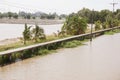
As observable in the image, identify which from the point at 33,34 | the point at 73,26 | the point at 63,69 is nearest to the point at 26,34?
the point at 33,34

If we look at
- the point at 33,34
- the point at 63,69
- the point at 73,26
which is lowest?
the point at 63,69

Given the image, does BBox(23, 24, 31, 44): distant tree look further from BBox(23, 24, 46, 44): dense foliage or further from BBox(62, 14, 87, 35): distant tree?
BBox(62, 14, 87, 35): distant tree

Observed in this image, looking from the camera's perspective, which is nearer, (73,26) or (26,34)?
(26,34)

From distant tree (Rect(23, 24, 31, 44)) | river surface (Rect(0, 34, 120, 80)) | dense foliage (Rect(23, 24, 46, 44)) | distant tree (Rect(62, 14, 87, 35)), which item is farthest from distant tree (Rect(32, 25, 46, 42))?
distant tree (Rect(62, 14, 87, 35))

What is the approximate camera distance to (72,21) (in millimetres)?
24828

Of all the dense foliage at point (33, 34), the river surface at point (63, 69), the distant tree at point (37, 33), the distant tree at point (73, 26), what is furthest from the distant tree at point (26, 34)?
the distant tree at point (73, 26)

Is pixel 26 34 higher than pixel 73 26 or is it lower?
lower

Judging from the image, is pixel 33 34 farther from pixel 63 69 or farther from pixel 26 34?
pixel 63 69

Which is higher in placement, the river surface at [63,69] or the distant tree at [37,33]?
the distant tree at [37,33]

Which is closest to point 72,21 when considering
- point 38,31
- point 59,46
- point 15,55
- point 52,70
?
point 38,31

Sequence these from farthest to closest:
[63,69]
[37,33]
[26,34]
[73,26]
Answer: [73,26], [37,33], [26,34], [63,69]

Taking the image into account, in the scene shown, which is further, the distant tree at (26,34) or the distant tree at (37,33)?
the distant tree at (37,33)

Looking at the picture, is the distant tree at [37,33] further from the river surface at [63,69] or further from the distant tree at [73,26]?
the distant tree at [73,26]

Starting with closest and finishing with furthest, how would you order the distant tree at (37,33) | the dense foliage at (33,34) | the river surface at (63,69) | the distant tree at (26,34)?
the river surface at (63,69) → the distant tree at (26,34) → the dense foliage at (33,34) → the distant tree at (37,33)
